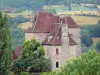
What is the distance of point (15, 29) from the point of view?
168 meters

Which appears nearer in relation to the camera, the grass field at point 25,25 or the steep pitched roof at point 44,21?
the steep pitched roof at point 44,21

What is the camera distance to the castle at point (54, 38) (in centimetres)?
9531

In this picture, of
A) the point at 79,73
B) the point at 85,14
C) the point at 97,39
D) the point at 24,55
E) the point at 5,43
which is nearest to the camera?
the point at 79,73

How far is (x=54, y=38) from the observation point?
95312 millimetres

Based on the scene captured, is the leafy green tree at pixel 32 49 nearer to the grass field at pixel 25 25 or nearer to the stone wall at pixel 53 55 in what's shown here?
the stone wall at pixel 53 55

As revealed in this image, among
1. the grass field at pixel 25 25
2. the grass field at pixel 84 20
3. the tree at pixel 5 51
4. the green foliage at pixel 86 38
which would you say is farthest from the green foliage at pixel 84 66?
the grass field at pixel 84 20

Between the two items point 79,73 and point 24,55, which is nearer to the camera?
point 79,73

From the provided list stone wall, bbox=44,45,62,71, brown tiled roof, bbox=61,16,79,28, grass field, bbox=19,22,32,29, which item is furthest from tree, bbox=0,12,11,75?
grass field, bbox=19,22,32,29

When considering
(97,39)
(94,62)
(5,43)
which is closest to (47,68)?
(5,43)

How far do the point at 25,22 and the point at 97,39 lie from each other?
19.4 metres

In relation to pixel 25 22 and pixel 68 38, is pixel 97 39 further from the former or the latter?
pixel 68 38

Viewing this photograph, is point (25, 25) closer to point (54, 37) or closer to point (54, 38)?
point (54, 37)

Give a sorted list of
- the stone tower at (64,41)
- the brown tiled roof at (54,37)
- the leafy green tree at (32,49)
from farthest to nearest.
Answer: the stone tower at (64,41)
the brown tiled roof at (54,37)
the leafy green tree at (32,49)

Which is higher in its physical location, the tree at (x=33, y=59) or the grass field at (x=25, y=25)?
the tree at (x=33, y=59)
